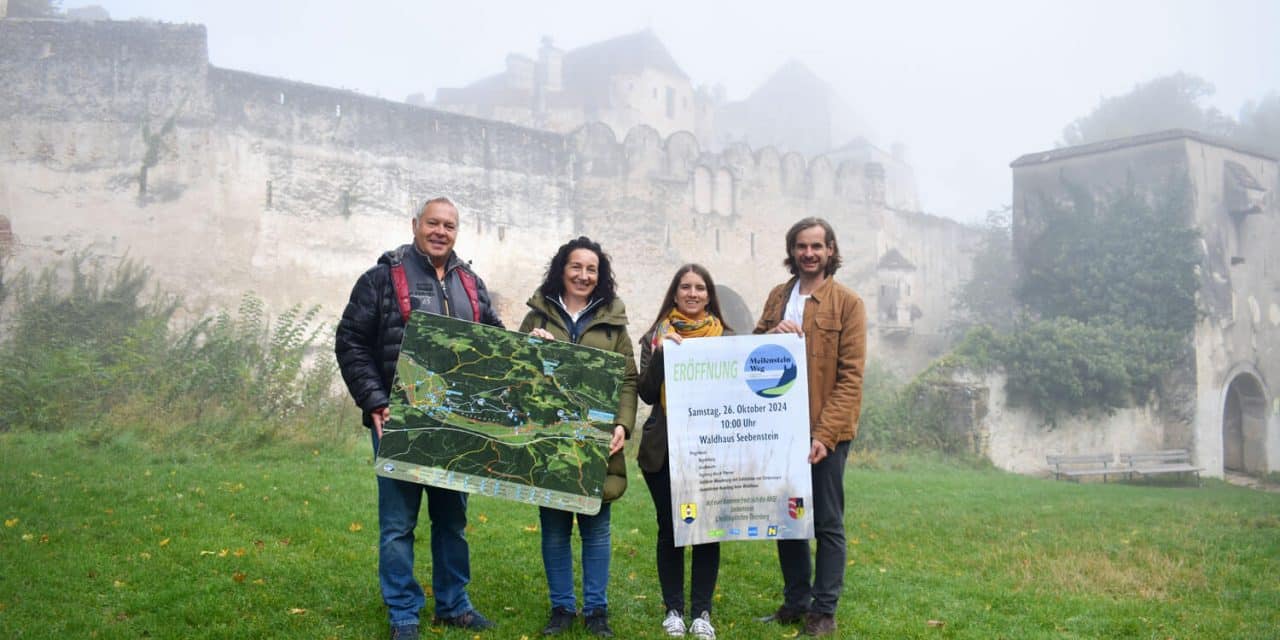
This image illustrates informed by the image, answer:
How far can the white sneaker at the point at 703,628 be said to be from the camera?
4590 millimetres

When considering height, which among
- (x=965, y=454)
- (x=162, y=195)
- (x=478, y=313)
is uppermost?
(x=162, y=195)

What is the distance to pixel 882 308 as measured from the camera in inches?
1115

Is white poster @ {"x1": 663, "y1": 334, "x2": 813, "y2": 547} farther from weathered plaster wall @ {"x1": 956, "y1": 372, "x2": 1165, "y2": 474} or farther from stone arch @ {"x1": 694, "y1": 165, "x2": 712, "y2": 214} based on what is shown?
stone arch @ {"x1": 694, "y1": 165, "x2": 712, "y2": 214}

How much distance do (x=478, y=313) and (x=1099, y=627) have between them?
3.98 metres

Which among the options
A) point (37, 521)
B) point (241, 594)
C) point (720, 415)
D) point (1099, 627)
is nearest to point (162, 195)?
point (37, 521)

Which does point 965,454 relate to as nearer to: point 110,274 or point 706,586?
point 706,586

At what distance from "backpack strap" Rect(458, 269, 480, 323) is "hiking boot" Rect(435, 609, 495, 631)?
153 cm

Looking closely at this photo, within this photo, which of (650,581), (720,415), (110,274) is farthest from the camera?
(110,274)

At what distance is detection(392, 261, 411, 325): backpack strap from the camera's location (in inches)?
175

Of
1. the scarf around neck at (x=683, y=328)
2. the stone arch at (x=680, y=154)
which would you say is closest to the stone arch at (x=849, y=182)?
the stone arch at (x=680, y=154)

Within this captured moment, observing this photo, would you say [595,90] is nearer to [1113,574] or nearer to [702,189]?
[702,189]

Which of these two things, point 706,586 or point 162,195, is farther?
point 162,195

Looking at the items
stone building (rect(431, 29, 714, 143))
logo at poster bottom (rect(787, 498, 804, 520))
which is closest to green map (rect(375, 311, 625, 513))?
logo at poster bottom (rect(787, 498, 804, 520))

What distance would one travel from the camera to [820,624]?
4.84 metres
